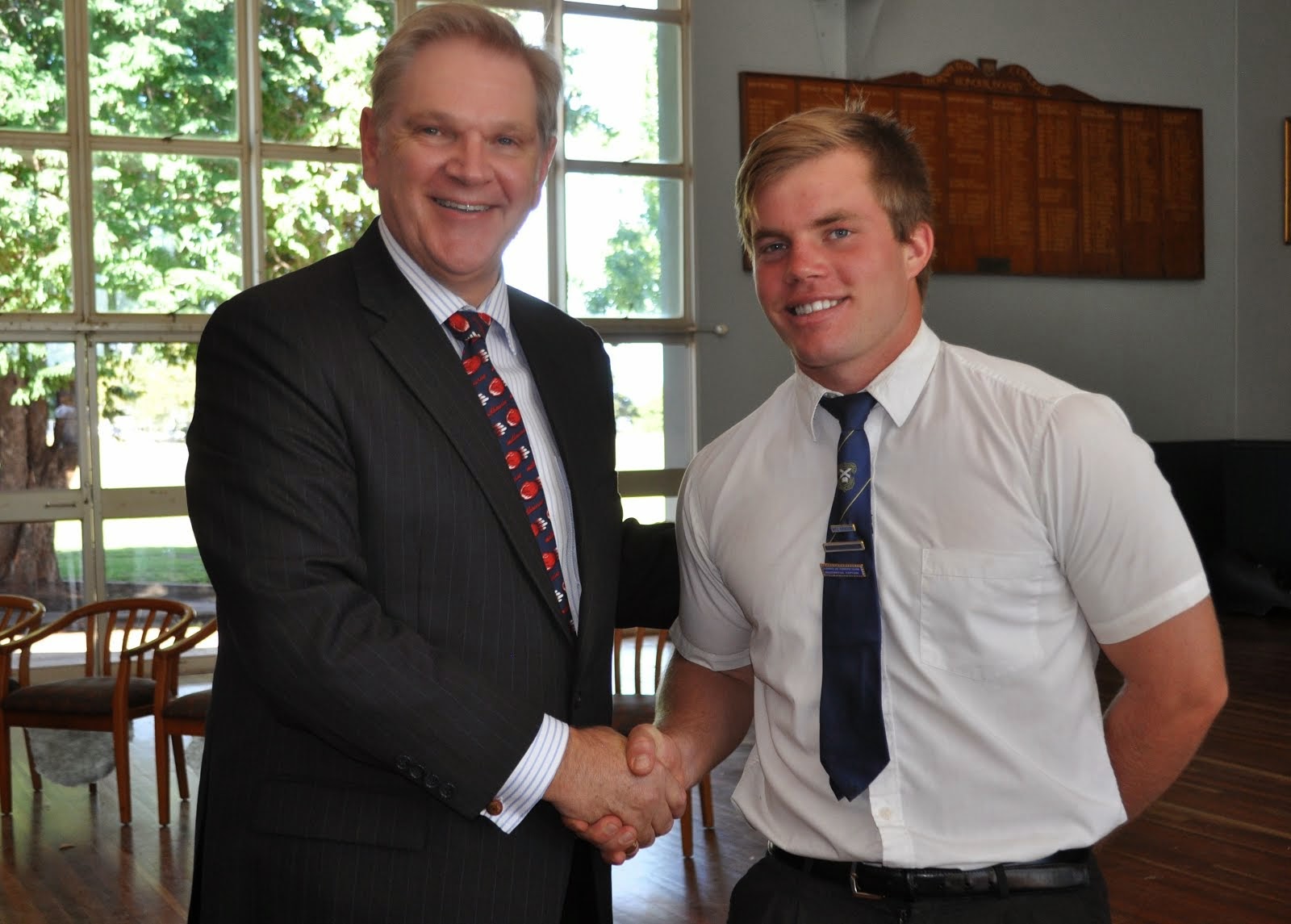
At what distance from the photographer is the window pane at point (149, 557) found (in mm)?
8391

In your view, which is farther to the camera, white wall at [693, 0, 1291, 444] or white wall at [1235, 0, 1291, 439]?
white wall at [1235, 0, 1291, 439]

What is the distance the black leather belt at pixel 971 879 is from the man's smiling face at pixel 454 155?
100 centimetres

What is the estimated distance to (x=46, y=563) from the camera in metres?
8.30

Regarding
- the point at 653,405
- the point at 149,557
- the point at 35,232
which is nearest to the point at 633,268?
the point at 653,405

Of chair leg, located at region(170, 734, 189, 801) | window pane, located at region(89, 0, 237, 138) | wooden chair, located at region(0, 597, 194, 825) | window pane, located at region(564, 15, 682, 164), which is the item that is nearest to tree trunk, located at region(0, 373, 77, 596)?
window pane, located at region(89, 0, 237, 138)

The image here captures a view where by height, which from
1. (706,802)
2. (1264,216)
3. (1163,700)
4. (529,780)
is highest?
(1264,216)

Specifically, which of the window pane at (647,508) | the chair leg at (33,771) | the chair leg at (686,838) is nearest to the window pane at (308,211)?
the window pane at (647,508)

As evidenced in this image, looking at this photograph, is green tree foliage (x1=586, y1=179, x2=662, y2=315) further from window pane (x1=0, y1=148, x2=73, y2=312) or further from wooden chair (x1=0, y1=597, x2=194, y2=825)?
wooden chair (x1=0, y1=597, x2=194, y2=825)

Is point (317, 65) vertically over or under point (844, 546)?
over

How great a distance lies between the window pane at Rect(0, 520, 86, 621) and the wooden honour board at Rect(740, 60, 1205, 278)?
500 centimetres

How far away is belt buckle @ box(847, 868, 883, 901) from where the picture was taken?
5.59ft

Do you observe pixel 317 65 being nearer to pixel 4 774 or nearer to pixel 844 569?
pixel 4 774

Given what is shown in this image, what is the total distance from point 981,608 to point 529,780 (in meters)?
0.62

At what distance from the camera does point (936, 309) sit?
10.1 meters
